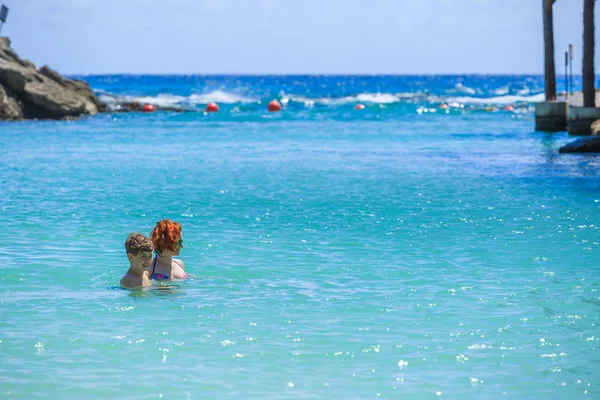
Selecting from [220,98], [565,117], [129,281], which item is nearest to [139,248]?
[129,281]

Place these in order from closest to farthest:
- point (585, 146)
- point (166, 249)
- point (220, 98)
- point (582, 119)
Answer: point (166, 249) < point (585, 146) < point (582, 119) < point (220, 98)

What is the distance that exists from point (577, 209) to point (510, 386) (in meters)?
9.55

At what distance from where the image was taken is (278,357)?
7336mm

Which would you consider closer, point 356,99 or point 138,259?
point 138,259

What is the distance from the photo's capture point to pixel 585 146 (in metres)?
25.7

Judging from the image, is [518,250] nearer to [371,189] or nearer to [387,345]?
[387,345]

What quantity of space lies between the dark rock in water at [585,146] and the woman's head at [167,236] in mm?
19010

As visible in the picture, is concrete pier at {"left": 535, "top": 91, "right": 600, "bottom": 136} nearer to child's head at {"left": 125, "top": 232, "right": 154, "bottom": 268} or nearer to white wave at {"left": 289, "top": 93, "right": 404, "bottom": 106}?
child's head at {"left": 125, "top": 232, "right": 154, "bottom": 268}

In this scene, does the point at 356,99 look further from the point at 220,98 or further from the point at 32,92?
the point at 32,92

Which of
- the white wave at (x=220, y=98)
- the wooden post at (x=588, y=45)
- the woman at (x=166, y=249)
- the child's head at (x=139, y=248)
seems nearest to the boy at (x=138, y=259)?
the child's head at (x=139, y=248)

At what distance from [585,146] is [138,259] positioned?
63.8 feet

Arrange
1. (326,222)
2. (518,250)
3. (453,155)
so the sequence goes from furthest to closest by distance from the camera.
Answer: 1. (453,155)
2. (326,222)
3. (518,250)

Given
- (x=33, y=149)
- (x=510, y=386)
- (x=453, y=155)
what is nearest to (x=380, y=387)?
(x=510, y=386)

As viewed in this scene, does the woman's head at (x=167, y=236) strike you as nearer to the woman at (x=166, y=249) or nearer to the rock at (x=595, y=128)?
the woman at (x=166, y=249)
